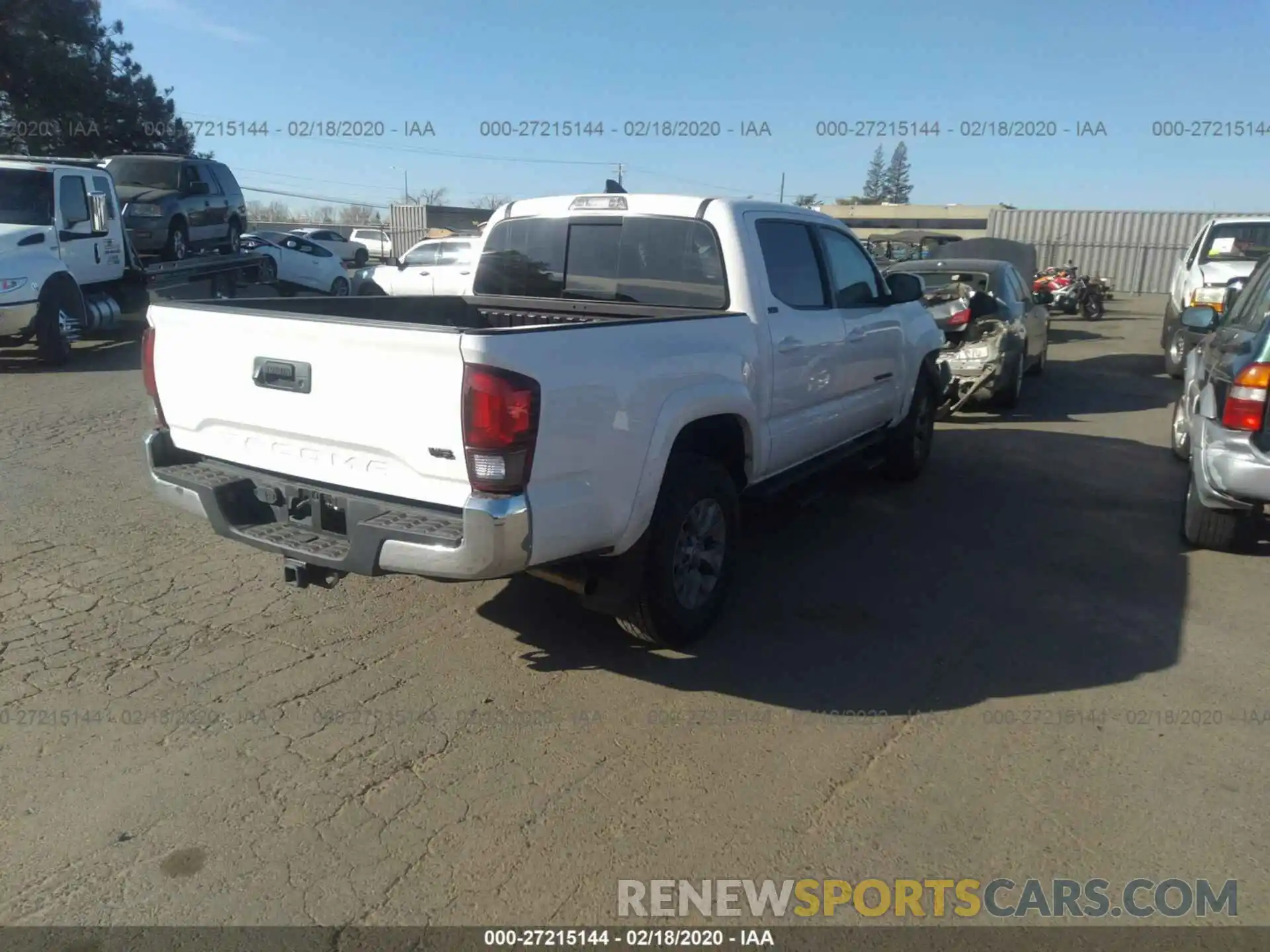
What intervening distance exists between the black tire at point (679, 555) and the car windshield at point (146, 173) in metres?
15.5

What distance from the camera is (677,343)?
418 centimetres

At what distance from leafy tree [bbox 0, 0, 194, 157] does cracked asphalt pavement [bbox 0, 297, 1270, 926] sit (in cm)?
2308

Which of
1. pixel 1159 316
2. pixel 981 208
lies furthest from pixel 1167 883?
pixel 981 208

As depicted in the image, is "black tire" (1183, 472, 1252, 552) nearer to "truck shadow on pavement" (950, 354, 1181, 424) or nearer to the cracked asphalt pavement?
the cracked asphalt pavement

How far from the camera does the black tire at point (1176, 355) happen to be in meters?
12.7

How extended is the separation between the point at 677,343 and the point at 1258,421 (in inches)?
133

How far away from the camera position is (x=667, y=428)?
4.05m

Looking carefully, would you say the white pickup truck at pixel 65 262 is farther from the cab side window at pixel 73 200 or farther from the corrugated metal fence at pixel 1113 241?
the corrugated metal fence at pixel 1113 241

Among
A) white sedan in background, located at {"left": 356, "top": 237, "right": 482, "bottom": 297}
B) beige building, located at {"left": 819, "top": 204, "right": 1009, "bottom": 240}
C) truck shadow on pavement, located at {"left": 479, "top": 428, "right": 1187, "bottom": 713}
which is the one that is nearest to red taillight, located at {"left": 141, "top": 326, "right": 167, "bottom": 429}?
truck shadow on pavement, located at {"left": 479, "top": 428, "right": 1187, "bottom": 713}

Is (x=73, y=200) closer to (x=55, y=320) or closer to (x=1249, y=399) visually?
(x=55, y=320)

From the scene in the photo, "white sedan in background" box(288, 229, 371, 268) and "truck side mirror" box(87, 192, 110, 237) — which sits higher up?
"truck side mirror" box(87, 192, 110, 237)

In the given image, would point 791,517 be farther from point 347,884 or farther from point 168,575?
point 347,884

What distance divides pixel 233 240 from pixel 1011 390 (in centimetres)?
1493

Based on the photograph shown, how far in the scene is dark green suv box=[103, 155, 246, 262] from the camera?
16109mm
